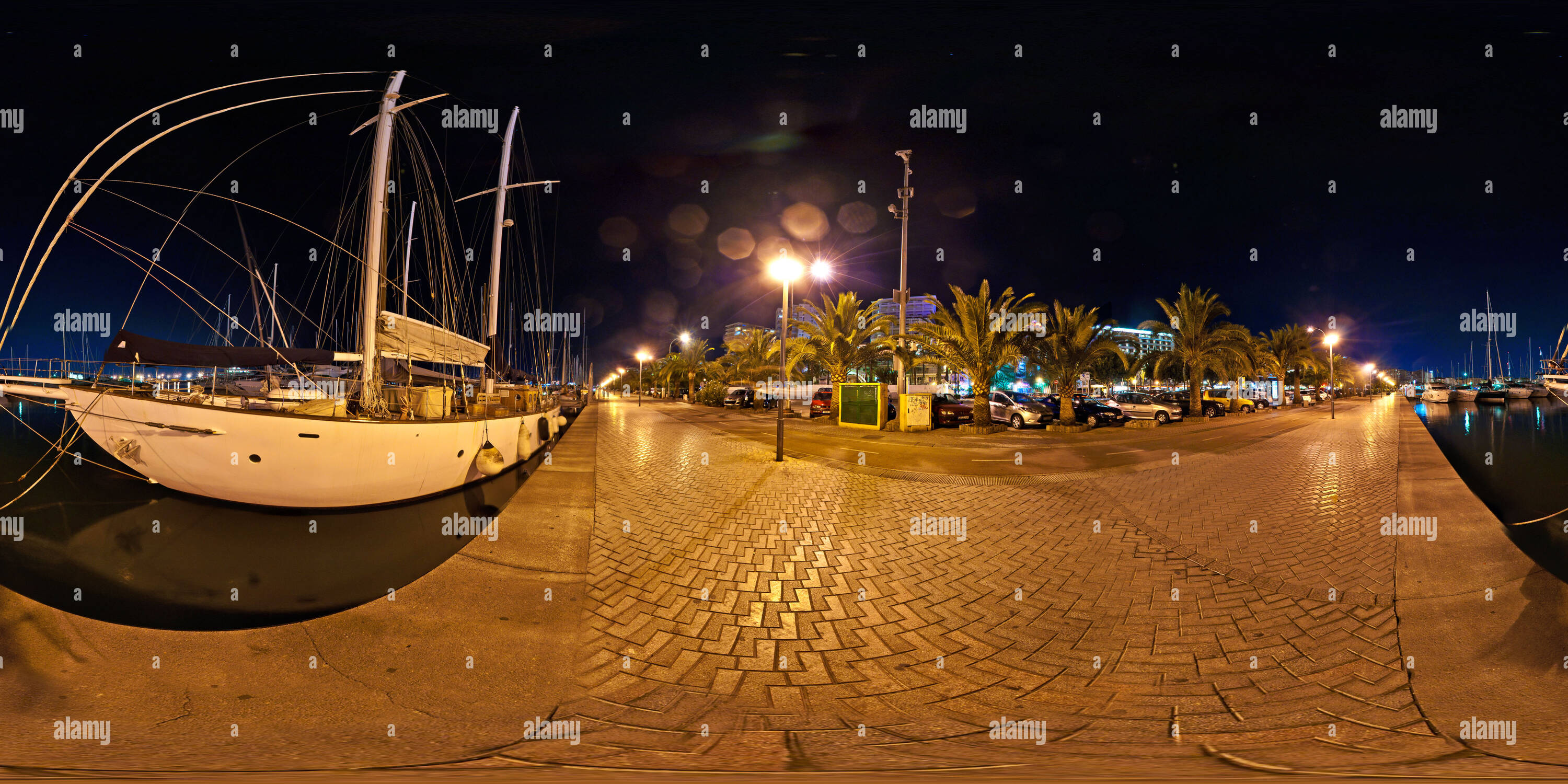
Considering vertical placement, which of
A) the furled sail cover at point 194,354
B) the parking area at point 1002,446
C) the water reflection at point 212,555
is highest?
the furled sail cover at point 194,354

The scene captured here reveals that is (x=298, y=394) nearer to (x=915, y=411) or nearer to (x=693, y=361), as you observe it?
(x=915, y=411)

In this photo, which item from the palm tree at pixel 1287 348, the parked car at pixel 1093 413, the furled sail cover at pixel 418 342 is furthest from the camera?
the palm tree at pixel 1287 348

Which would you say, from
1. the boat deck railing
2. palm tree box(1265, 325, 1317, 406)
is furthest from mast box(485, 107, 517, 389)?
palm tree box(1265, 325, 1317, 406)

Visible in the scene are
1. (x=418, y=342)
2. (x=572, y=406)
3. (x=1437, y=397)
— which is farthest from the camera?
(x=1437, y=397)

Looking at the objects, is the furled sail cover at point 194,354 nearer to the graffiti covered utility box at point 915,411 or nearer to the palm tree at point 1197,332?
the graffiti covered utility box at point 915,411

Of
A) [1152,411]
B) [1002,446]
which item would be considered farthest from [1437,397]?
[1002,446]

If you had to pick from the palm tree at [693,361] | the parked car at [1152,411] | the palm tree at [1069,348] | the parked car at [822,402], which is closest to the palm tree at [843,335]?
the parked car at [822,402]

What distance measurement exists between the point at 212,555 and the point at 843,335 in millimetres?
21288

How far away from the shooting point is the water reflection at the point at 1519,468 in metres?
5.93

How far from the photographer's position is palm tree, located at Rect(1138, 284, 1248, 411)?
2923 centimetres

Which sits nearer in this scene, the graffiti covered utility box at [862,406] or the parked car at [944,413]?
the graffiti covered utility box at [862,406]

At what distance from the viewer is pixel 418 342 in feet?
36.3

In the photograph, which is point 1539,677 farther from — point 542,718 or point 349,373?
point 349,373

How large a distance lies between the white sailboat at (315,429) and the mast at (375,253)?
0.08 feet
